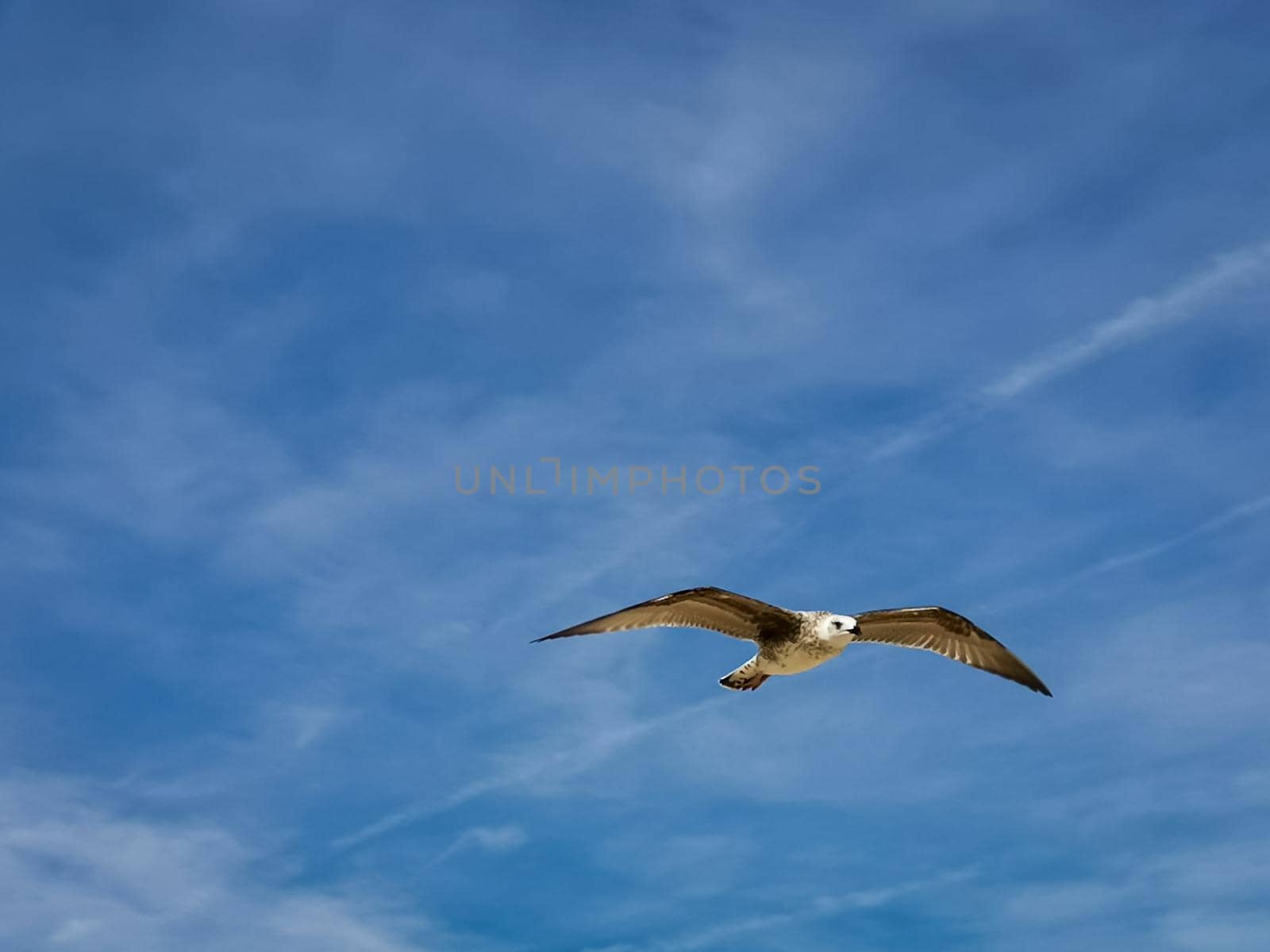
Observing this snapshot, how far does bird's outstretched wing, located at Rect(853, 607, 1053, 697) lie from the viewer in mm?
24766

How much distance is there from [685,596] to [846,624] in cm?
284

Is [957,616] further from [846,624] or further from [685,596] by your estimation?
[685,596]

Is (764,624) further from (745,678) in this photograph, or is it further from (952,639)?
(952,639)

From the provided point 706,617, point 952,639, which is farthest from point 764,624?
point 952,639

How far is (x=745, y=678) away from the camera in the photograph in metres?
23.6

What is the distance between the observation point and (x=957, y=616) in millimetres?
24703

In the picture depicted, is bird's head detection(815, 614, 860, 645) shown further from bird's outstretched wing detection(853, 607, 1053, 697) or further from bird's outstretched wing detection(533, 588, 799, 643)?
bird's outstretched wing detection(853, 607, 1053, 697)

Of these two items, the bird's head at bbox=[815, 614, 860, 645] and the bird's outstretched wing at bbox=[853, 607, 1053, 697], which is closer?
the bird's head at bbox=[815, 614, 860, 645]

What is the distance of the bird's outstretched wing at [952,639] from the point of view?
24766 mm

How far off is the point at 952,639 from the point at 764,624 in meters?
4.63

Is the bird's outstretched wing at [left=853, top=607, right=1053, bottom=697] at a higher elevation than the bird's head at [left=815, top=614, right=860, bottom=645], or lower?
higher

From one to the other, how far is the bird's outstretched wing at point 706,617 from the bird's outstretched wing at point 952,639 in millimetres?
2563

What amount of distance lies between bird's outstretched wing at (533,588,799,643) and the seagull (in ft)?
0.05

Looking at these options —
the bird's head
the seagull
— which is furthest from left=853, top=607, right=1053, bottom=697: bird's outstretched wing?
the bird's head
